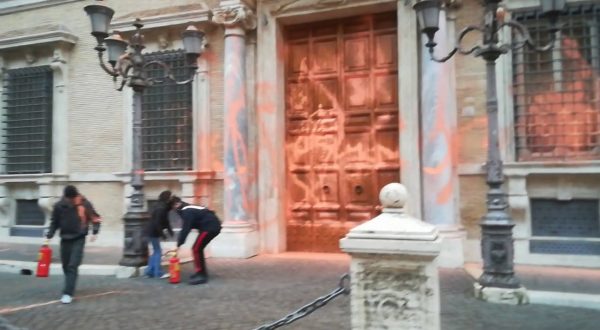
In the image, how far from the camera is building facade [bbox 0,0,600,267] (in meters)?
9.31

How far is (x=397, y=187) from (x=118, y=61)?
23.5 feet

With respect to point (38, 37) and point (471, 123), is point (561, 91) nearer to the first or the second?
point (471, 123)

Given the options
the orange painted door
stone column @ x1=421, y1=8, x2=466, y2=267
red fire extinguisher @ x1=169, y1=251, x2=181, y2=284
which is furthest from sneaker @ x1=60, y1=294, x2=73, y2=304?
stone column @ x1=421, y1=8, x2=466, y2=267

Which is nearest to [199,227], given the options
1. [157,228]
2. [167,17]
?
[157,228]

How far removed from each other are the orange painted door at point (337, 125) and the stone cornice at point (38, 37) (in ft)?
19.1

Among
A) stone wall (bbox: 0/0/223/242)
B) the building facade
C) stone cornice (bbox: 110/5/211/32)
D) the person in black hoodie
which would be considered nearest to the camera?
the person in black hoodie

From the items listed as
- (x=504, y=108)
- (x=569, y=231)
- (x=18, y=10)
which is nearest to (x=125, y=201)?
(x=18, y=10)

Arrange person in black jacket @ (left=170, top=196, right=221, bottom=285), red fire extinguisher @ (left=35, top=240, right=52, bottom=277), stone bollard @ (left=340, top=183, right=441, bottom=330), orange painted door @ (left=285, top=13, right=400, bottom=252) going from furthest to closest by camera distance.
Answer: orange painted door @ (left=285, top=13, right=400, bottom=252) < red fire extinguisher @ (left=35, top=240, right=52, bottom=277) < person in black jacket @ (left=170, top=196, right=221, bottom=285) < stone bollard @ (left=340, top=183, right=441, bottom=330)

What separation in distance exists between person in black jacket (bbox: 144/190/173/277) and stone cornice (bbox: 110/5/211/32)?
4579mm

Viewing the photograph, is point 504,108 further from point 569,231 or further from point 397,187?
point 397,187

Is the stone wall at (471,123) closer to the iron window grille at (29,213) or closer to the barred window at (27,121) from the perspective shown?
the barred window at (27,121)

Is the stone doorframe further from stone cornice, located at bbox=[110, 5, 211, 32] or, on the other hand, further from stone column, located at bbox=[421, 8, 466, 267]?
stone column, located at bbox=[421, 8, 466, 267]

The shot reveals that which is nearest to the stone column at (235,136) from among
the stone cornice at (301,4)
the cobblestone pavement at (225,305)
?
the stone cornice at (301,4)

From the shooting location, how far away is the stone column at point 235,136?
1078cm
